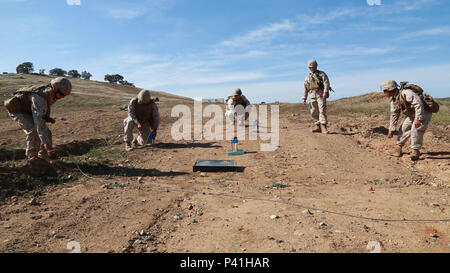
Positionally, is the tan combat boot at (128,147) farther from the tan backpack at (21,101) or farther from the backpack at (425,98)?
the backpack at (425,98)

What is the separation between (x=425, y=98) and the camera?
705cm

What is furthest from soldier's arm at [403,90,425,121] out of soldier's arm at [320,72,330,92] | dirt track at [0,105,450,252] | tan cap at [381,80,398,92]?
soldier's arm at [320,72,330,92]

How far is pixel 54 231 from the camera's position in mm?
3662

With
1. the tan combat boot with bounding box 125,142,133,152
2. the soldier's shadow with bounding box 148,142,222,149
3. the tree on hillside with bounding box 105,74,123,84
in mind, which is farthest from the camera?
the tree on hillside with bounding box 105,74,123,84

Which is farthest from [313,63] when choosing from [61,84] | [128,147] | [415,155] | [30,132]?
[30,132]

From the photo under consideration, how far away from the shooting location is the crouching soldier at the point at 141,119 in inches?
344

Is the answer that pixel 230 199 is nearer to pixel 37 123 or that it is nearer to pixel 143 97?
pixel 37 123

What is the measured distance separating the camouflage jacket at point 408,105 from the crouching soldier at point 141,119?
19.2 ft

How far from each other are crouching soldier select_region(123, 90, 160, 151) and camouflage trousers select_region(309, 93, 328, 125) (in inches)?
187

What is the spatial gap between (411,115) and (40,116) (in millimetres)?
7518

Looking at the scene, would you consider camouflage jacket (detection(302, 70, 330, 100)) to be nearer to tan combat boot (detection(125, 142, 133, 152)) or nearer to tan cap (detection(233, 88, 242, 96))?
tan cap (detection(233, 88, 242, 96))

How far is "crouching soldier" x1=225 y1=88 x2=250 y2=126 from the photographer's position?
11734 millimetres
